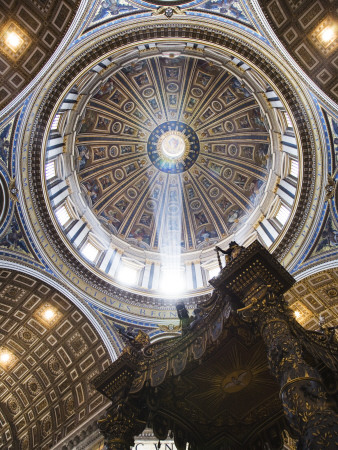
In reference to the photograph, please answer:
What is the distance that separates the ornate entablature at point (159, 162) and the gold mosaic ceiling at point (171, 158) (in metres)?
0.08

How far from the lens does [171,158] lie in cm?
2603

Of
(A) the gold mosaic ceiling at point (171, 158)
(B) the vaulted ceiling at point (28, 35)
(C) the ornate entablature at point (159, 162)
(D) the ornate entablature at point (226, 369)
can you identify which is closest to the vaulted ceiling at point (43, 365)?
(C) the ornate entablature at point (159, 162)

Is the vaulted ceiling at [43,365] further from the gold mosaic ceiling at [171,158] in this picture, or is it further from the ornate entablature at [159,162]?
the gold mosaic ceiling at [171,158]

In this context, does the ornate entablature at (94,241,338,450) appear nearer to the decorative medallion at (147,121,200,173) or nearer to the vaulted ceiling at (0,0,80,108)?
the vaulted ceiling at (0,0,80,108)

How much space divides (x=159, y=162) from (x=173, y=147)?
4.42 ft

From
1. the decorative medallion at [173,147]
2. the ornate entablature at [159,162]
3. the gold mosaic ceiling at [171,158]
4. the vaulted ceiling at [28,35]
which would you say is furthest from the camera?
the decorative medallion at [173,147]

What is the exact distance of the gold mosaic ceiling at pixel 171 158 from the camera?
861 inches

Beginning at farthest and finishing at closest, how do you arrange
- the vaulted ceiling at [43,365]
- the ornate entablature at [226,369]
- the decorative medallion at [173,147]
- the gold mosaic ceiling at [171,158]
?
the decorative medallion at [173,147]
the gold mosaic ceiling at [171,158]
the vaulted ceiling at [43,365]
the ornate entablature at [226,369]

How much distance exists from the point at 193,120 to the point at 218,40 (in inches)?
453

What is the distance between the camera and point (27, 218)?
14.4 meters

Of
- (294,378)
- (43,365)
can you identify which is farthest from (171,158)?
(294,378)

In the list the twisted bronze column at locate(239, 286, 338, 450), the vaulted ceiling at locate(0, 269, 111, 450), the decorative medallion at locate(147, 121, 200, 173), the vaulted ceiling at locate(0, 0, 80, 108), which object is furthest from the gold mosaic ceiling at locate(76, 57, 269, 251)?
the twisted bronze column at locate(239, 286, 338, 450)

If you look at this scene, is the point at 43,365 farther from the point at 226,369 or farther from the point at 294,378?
the point at 294,378

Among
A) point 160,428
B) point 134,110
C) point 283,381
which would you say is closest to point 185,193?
point 134,110
